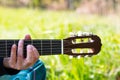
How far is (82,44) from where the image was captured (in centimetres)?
240

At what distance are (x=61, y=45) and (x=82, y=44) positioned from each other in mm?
108

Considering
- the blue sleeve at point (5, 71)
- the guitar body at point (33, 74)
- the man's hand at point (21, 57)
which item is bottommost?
the guitar body at point (33, 74)

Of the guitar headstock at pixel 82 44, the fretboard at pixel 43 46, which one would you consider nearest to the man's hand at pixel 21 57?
the fretboard at pixel 43 46

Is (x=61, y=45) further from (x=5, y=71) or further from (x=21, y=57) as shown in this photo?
(x=5, y=71)

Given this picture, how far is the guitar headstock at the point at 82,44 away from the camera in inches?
93.5

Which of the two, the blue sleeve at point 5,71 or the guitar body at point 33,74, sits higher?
the blue sleeve at point 5,71

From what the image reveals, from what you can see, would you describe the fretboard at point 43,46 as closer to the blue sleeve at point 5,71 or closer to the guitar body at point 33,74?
the blue sleeve at point 5,71

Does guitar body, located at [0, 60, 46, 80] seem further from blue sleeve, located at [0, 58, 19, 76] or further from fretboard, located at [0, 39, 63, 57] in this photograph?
fretboard, located at [0, 39, 63, 57]

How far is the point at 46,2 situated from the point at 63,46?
6.12 m

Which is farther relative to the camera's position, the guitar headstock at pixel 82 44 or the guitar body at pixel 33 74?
the guitar body at pixel 33 74

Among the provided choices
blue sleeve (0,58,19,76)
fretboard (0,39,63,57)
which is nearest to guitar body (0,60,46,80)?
blue sleeve (0,58,19,76)

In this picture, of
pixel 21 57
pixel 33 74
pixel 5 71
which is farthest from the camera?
pixel 33 74

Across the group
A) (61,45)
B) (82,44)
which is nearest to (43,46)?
(61,45)

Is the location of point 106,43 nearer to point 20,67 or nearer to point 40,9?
point 20,67
